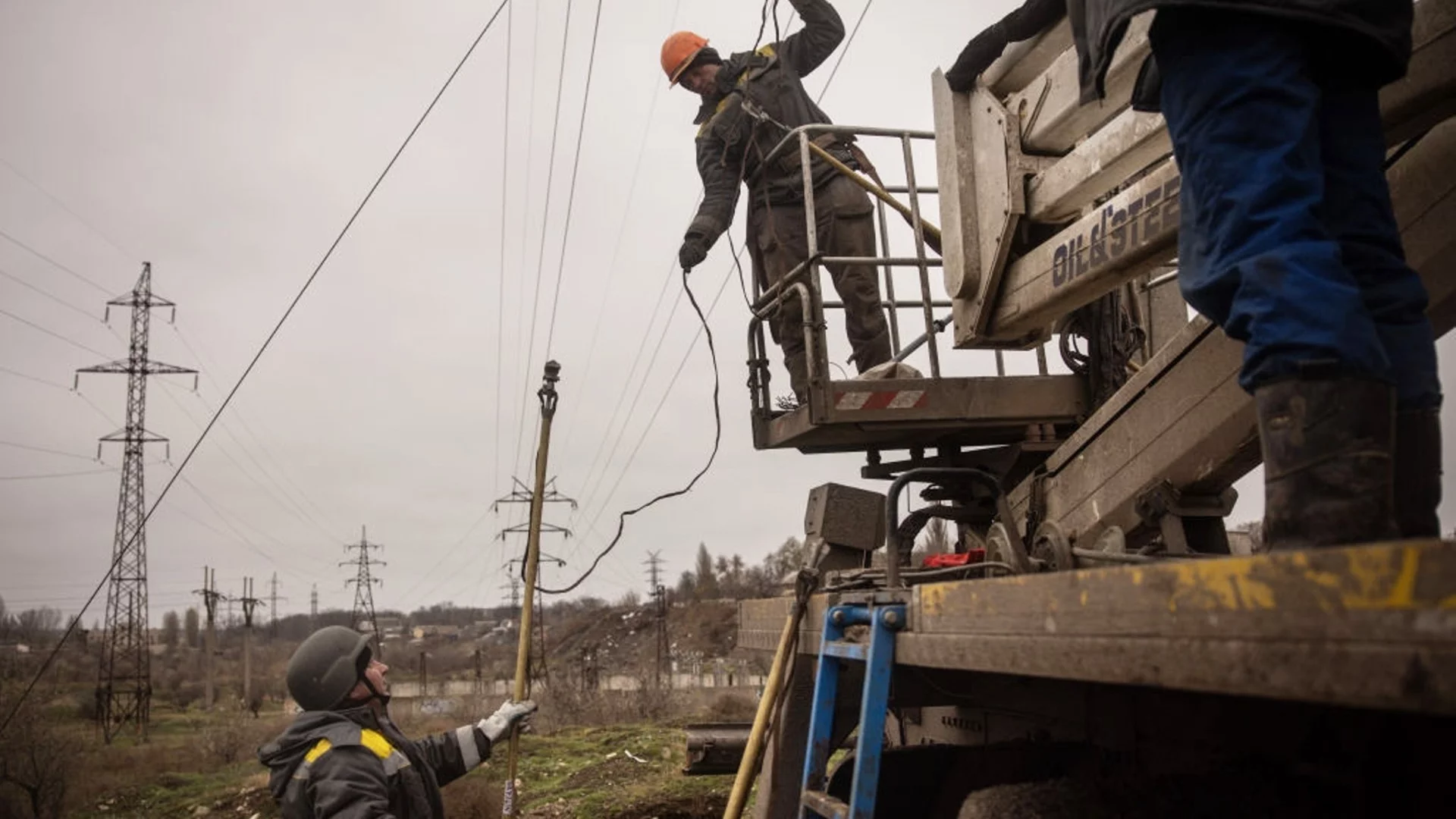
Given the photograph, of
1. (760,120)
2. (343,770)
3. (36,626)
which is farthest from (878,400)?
(36,626)

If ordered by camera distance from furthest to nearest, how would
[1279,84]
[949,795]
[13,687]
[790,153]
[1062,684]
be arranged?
[13,687]
[790,153]
[949,795]
[1062,684]
[1279,84]

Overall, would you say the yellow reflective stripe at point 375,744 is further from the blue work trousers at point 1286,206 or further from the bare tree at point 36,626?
the bare tree at point 36,626

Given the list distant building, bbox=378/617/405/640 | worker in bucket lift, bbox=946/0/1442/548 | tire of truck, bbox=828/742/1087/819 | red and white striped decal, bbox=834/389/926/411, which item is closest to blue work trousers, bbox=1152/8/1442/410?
worker in bucket lift, bbox=946/0/1442/548

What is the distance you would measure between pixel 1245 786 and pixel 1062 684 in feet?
1.95

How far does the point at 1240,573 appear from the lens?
1.20 metres

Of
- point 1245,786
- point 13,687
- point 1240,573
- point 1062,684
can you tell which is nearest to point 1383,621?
point 1240,573

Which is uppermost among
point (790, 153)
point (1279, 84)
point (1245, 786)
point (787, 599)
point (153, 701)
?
point (790, 153)

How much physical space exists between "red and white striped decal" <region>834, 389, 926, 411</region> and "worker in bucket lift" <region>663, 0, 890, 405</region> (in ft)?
2.46

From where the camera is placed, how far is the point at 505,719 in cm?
475

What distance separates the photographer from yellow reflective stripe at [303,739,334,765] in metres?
3.60

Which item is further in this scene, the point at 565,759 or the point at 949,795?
the point at 565,759

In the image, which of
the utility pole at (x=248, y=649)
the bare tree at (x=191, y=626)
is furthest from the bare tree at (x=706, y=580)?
the bare tree at (x=191, y=626)

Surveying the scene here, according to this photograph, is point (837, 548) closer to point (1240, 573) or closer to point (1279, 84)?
point (1279, 84)

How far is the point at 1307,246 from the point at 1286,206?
80 millimetres
